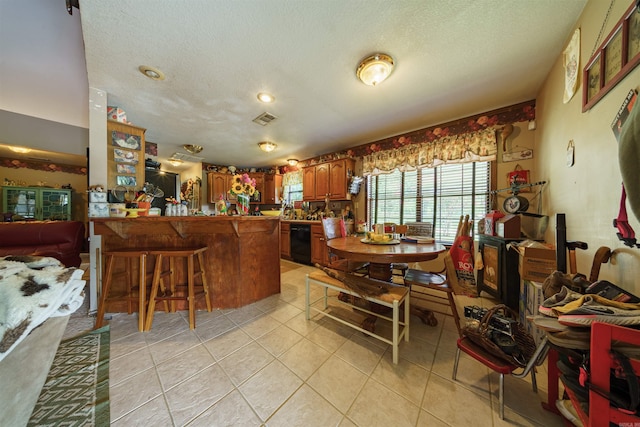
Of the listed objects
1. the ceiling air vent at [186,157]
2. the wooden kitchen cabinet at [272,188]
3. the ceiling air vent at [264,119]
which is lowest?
the wooden kitchen cabinet at [272,188]

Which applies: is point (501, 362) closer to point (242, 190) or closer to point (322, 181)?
point (242, 190)

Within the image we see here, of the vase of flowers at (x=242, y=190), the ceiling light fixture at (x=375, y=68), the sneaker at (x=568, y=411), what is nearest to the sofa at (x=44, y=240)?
the vase of flowers at (x=242, y=190)

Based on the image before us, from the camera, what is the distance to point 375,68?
5.68ft

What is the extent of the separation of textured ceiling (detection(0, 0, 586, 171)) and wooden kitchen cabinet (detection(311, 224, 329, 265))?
198 cm

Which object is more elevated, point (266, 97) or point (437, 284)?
point (266, 97)

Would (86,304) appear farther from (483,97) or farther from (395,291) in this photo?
(483,97)

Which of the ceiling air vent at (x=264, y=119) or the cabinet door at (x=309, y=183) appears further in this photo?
the cabinet door at (x=309, y=183)

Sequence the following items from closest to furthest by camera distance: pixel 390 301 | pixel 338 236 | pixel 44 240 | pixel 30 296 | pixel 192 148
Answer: pixel 30 296
pixel 390 301
pixel 338 236
pixel 44 240
pixel 192 148

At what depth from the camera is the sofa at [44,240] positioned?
123 inches

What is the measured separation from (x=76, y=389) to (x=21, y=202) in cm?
722

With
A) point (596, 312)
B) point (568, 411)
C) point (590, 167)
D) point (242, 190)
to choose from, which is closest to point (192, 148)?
point (242, 190)

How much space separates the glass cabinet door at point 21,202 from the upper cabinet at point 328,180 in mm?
7031

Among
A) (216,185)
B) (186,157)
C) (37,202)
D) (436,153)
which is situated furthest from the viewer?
(216,185)

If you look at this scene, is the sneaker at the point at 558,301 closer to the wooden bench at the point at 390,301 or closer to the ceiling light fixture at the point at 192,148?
the wooden bench at the point at 390,301
